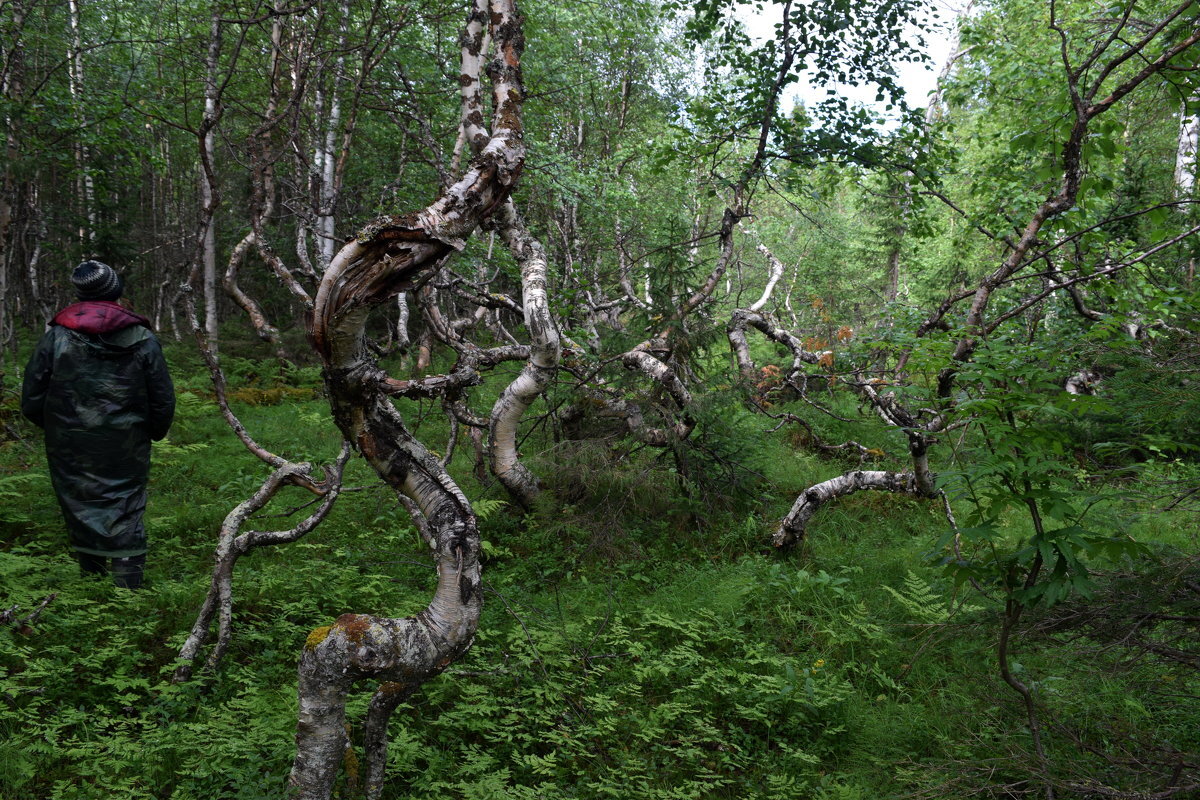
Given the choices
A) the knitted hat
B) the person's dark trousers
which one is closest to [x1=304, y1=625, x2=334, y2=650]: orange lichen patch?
the person's dark trousers

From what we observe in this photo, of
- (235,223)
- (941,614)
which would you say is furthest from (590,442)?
(235,223)

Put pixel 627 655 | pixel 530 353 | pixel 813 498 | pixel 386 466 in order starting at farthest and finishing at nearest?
pixel 813 498, pixel 530 353, pixel 627 655, pixel 386 466

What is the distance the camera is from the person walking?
482 cm

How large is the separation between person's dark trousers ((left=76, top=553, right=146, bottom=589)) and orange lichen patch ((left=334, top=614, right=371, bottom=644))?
3.34 meters

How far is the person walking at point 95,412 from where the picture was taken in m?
4.82

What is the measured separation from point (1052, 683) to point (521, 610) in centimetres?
378

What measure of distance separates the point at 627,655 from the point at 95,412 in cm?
441

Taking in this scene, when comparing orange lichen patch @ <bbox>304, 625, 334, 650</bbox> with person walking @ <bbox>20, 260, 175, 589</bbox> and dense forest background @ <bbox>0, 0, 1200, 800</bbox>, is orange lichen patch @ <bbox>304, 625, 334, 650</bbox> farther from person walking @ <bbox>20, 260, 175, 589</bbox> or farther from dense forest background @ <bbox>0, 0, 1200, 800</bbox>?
person walking @ <bbox>20, 260, 175, 589</bbox>

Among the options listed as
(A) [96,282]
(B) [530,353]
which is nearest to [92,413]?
(A) [96,282]

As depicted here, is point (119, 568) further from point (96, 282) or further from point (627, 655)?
point (627, 655)

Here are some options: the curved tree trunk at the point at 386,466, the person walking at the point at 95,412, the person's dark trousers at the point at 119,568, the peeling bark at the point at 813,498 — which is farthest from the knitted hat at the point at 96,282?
the peeling bark at the point at 813,498

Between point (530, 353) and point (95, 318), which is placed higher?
point (95, 318)

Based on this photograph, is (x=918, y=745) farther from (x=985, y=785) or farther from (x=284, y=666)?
(x=284, y=666)

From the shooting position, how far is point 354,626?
2.66 meters
